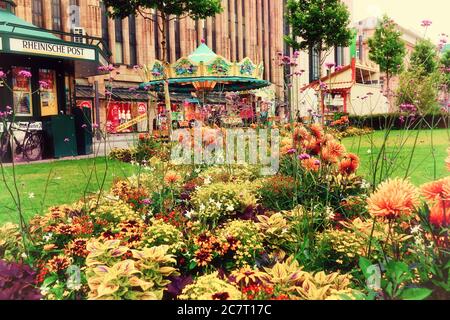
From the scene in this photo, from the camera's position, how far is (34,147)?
926 centimetres

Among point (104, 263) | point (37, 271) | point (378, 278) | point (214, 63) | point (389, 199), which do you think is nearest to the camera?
point (389, 199)

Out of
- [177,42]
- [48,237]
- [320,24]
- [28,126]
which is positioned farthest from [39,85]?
[177,42]

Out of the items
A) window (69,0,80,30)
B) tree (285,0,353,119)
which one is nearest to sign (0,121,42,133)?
tree (285,0,353,119)

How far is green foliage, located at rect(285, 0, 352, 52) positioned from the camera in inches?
736

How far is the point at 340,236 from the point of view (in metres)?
1.93

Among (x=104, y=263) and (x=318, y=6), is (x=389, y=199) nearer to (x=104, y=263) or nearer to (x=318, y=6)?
(x=104, y=263)

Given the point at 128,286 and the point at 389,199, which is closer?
the point at 389,199

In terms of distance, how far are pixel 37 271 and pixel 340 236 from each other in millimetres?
1197

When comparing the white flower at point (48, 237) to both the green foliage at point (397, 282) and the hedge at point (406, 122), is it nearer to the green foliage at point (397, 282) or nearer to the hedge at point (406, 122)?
the green foliage at point (397, 282)

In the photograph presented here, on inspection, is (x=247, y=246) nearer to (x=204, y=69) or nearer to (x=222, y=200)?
(x=222, y=200)

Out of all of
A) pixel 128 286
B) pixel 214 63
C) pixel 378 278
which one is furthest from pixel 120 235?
pixel 214 63

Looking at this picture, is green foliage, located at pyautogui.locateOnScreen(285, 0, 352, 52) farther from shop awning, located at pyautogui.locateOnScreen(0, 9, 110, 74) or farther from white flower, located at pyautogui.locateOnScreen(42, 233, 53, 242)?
white flower, located at pyautogui.locateOnScreen(42, 233, 53, 242)

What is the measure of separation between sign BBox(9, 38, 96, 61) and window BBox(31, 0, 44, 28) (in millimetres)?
13276

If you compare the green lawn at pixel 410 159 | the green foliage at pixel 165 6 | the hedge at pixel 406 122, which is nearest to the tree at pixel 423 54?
the hedge at pixel 406 122
